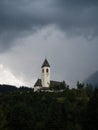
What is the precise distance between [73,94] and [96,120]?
44468 mm

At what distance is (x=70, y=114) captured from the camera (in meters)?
135

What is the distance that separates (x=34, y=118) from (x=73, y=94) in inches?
1256

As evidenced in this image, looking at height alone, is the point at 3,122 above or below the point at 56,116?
below

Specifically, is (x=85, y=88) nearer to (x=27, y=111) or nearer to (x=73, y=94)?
(x=73, y=94)

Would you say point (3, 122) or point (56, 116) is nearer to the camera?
point (3, 122)

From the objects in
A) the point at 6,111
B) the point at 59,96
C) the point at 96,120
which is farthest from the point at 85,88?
the point at 96,120

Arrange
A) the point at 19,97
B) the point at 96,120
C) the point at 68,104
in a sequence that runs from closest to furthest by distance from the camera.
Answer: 1. the point at 96,120
2. the point at 68,104
3. the point at 19,97

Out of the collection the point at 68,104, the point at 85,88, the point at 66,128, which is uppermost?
the point at 85,88

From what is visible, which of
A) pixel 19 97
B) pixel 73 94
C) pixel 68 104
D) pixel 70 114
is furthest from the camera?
pixel 19 97

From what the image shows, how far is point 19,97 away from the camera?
17300cm

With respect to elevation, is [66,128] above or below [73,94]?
below

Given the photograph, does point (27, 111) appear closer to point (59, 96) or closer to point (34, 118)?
point (34, 118)

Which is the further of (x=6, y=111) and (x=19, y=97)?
(x=19, y=97)

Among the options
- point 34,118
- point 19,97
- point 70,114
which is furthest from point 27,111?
point 19,97
